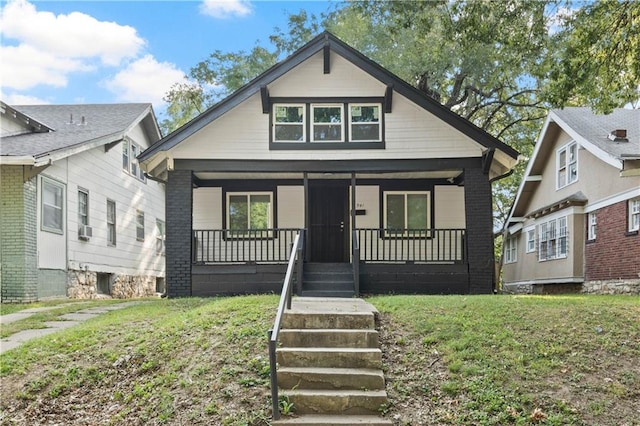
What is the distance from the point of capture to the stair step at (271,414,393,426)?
5.44 m

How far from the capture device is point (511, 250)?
25.7 metres

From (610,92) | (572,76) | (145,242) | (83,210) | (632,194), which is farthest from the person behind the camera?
(145,242)

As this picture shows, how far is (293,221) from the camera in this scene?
49.9 feet

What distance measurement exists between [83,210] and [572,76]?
1392 cm

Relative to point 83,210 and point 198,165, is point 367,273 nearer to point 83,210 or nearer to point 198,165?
point 198,165

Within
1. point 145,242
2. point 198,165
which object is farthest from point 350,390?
point 145,242

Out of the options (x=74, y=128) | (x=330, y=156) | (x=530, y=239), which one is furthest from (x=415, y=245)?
(x=74, y=128)

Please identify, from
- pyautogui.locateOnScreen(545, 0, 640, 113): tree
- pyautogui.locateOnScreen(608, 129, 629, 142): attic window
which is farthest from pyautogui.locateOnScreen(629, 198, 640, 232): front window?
pyautogui.locateOnScreen(545, 0, 640, 113): tree

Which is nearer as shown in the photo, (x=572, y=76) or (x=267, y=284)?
(x=572, y=76)

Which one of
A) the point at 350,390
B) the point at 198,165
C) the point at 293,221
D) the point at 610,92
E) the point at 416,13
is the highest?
the point at 416,13

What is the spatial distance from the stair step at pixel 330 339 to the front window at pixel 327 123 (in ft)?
25.7

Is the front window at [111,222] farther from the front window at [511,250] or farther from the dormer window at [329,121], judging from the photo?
the front window at [511,250]

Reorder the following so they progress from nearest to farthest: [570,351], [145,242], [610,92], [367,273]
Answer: [570,351] → [610,92] → [367,273] → [145,242]

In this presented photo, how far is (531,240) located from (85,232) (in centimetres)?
1658
